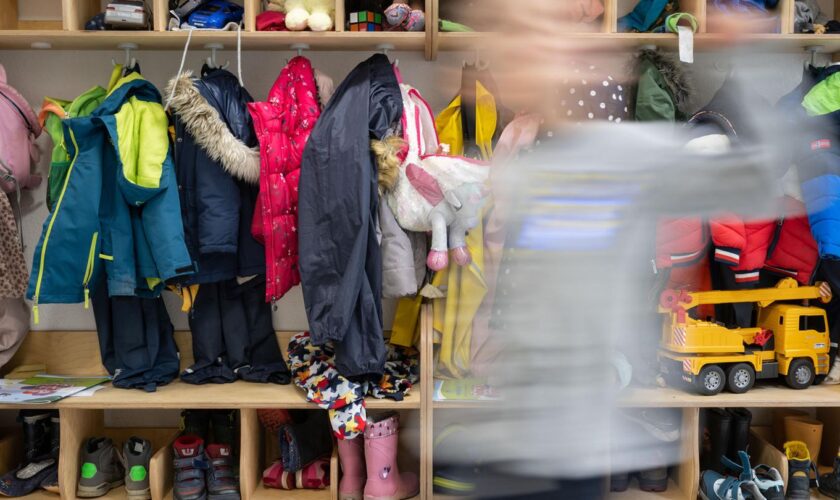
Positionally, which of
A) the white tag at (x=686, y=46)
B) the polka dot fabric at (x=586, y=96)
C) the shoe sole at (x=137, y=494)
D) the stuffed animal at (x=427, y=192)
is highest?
the white tag at (x=686, y=46)

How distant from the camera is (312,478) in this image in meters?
2.22

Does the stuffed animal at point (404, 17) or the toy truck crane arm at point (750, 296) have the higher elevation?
the stuffed animal at point (404, 17)

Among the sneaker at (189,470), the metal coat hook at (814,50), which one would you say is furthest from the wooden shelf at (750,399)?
the sneaker at (189,470)

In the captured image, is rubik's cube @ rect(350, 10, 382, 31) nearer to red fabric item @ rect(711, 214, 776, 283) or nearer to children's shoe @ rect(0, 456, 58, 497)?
red fabric item @ rect(711, 214, 776, 283)

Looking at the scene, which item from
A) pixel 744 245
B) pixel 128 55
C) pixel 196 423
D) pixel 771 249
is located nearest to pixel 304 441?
pixel 196 423

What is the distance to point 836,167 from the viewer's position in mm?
1740

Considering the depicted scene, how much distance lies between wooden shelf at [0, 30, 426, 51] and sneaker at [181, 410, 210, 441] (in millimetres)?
1237

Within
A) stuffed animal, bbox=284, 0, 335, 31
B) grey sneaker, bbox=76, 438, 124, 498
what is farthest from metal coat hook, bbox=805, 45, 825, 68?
grey sneaker, bbox=76, 438, 124, 498

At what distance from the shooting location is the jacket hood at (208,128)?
2057mm

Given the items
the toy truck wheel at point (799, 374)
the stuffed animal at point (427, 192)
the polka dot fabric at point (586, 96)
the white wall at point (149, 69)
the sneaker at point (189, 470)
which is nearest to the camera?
the polka dot fabric at point (586, 96)

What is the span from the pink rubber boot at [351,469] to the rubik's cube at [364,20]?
1.31 m

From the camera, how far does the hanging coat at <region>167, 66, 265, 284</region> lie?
6.80ft

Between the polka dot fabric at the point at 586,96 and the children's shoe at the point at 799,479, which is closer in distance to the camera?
the polka dot fabric at the point at 586,96

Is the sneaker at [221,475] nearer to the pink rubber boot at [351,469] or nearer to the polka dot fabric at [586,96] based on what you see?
the pink rubber boot at [351,469]
